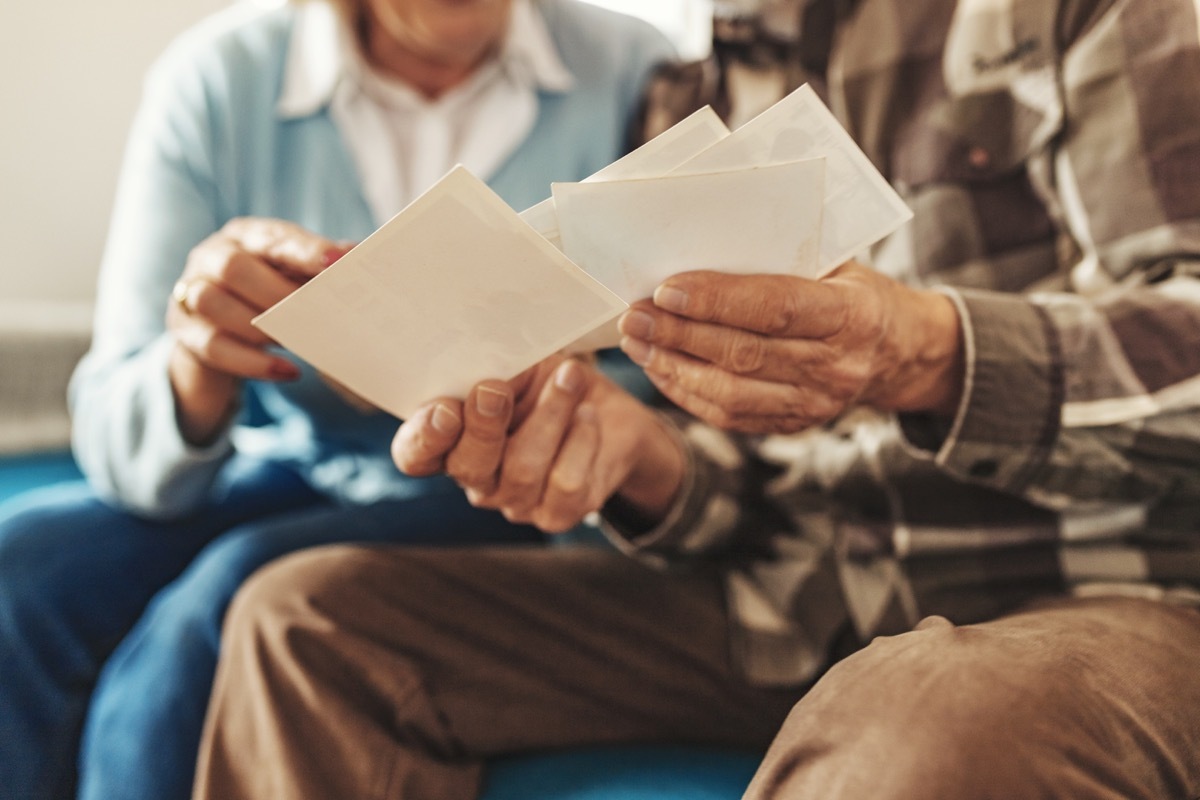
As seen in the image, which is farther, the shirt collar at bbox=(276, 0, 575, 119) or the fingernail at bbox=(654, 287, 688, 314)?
the shirt collar at bbox=(276, 0, 575, 119)

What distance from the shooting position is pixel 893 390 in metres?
0.53

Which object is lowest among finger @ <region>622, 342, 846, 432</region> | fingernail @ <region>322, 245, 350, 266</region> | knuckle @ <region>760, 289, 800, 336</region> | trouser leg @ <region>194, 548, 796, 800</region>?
trouser leg @ <region>194, 548, 796, 800</region>

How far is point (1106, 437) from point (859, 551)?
0.67 ft

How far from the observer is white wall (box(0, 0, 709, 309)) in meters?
1.26

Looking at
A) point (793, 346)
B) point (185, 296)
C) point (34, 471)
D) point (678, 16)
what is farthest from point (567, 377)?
point (678, 16)

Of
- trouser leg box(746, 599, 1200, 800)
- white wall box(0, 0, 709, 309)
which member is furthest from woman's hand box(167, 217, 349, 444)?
white wall box(0, 0, 709, 309)

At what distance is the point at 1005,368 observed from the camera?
526 millimetres

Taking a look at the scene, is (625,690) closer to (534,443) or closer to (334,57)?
(534,443)

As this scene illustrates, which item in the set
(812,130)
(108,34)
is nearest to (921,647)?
(812,130)

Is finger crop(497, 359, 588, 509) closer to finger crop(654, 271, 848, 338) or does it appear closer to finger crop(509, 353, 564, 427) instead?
finger crop(509, 353, 564, 427)

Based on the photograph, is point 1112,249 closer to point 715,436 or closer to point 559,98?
point 715,436

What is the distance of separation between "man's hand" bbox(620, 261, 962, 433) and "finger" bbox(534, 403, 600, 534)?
0.29 ft

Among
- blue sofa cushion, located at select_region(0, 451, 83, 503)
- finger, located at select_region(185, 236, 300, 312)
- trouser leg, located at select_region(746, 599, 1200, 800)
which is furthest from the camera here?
blue sofa cushion, located at select_region(0, 451, 83, 503)

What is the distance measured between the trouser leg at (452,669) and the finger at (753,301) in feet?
0.82
